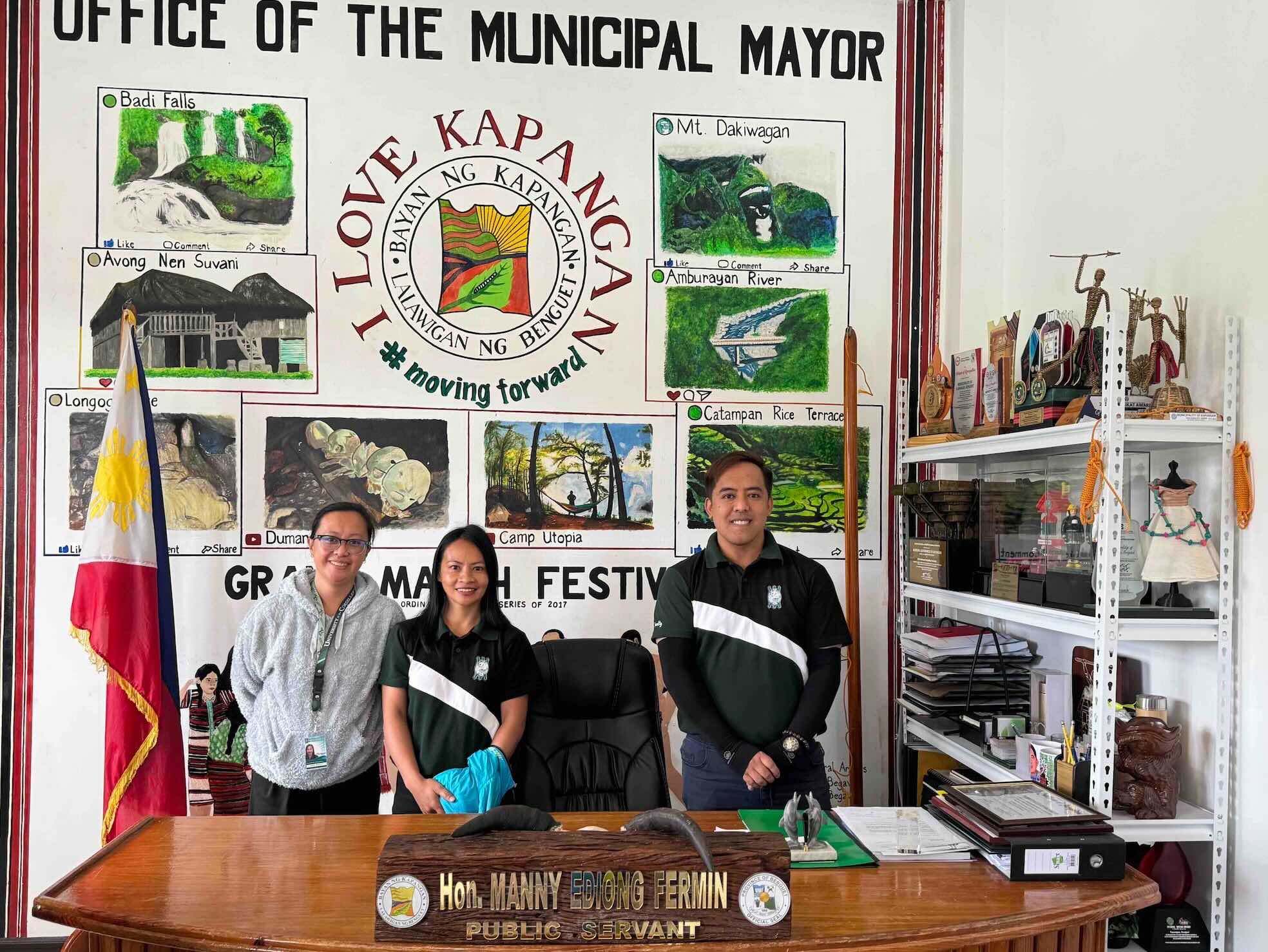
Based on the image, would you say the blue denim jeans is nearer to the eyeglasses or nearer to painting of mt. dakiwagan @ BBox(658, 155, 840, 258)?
the eyeglasses

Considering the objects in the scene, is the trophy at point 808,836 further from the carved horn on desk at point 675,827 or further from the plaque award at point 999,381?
the plaque award at point 999,381

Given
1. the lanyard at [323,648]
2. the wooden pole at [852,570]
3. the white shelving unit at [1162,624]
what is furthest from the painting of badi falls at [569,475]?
the white shelving unit at [1162,624]

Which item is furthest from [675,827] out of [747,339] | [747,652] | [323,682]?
[747,339]

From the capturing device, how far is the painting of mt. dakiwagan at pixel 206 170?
323 centimetres

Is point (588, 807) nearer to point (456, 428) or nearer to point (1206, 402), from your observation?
point (456, 428)

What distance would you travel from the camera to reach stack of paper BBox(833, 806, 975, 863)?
1.96m

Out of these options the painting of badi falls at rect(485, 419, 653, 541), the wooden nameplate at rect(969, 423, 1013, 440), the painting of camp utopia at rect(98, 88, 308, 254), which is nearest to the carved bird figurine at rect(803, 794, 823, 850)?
the wooden nameplate at rect(969, 423, 1013, 440)

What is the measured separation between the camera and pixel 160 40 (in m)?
3.24

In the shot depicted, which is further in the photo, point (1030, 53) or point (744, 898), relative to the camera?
point (1030, 53)

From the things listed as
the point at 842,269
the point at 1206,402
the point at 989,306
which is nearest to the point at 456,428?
the point at 842,269

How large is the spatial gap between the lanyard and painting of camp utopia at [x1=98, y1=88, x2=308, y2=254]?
1304 mm

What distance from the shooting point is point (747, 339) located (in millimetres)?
3455

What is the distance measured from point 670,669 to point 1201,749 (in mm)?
1310

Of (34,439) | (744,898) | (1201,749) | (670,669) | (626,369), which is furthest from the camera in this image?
(626,369)
